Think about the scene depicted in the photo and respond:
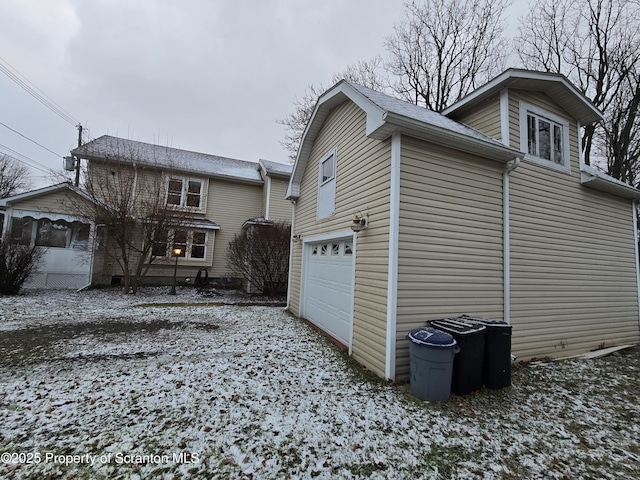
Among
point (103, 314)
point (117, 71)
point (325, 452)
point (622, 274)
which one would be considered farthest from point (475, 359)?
point (117, 71)

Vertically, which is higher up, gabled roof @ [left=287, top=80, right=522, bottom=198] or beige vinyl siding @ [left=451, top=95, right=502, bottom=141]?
beige vinyl siding @ [left=451, top=95, right=502, bottom=141]

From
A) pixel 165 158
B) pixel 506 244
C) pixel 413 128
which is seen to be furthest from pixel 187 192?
pixel 506 244

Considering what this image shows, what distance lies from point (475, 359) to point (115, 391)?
4.83 m

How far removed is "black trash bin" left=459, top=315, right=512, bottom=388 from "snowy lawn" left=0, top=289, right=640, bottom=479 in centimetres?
19

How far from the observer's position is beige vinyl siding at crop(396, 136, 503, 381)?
4.24 meters

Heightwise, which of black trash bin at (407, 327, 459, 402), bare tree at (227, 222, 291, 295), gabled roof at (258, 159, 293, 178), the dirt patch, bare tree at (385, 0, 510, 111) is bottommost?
the dirt patch

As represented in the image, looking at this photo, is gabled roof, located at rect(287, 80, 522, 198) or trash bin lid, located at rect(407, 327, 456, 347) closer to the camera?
trash bin lid, located at rect(407, 327, 456, 347)

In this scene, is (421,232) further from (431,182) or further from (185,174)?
(185,174)

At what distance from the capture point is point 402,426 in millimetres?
3021

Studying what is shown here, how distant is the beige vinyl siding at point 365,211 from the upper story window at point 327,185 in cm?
17

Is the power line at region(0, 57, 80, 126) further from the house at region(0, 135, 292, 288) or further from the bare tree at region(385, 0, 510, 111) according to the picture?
the bare tree at region(385, 0, 510, 111)

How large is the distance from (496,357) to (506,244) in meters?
2.17

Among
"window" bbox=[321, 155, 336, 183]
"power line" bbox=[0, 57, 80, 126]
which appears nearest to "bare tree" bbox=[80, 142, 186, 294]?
"power line" bbox=[0, 57, 80, 126]

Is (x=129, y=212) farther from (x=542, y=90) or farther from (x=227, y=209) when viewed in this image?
(x=542, y=90)
